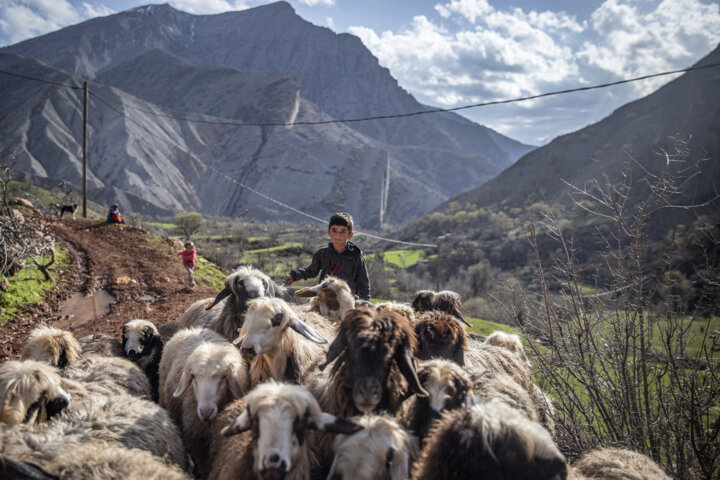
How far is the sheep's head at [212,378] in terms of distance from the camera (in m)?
3.65

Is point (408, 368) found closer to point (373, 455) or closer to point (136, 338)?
point (373, 455)

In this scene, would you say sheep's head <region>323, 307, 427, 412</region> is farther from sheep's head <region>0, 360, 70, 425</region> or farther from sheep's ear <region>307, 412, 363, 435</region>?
sheep's head <region>0, 360, 70, 425</region>

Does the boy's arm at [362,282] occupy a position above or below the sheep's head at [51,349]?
above

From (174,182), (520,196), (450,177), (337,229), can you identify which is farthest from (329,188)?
(337,229)

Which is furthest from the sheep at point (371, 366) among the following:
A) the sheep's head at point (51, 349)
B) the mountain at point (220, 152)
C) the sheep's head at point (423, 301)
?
the mountain at point (220, 152)

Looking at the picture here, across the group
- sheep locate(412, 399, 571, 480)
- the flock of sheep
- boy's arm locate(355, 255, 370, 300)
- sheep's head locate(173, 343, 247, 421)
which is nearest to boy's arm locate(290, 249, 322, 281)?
boy's arm locate(355, 255, 370, 300)

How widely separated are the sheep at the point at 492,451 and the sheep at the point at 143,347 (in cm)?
449

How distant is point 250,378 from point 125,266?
13.6 meters

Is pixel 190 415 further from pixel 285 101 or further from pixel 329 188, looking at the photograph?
pixel 285 101

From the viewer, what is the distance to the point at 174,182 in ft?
380

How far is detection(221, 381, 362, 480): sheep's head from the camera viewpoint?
2557mm

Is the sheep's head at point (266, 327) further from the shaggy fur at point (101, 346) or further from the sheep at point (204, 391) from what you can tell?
the shaggy fur at point (101, 346)

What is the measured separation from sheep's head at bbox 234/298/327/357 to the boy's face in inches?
76.9

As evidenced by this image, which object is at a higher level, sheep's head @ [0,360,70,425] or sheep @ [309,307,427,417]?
sheep @ [309,307,427,417]
